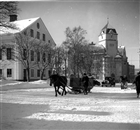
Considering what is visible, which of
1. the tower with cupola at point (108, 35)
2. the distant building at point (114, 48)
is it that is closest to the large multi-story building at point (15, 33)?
the tower with cupola at point (108, 35)

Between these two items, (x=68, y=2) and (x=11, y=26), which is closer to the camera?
(x=68, y=2)

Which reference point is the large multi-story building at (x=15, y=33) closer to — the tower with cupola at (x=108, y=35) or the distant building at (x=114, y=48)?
the tower with cupola at (x=108, y=35)

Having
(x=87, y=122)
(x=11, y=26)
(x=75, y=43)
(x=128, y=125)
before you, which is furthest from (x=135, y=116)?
(x=75, y=43)

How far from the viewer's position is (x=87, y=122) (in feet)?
16.4

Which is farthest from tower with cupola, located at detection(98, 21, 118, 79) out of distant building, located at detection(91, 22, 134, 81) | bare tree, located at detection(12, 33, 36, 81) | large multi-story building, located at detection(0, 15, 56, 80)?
bare tree, located at detection(12, 33, 36, 81)

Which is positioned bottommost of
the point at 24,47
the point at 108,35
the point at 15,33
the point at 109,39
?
the point at 108,35

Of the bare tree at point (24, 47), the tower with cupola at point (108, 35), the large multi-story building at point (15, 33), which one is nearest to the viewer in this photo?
the tower with cupola at point (108, 35)

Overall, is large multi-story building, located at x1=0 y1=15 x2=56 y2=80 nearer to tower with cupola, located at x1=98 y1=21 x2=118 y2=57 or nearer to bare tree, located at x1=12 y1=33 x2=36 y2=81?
tower with cupola, located at x1=98 y1=21 x2=118 y2=57

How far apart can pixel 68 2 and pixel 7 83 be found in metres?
15.1

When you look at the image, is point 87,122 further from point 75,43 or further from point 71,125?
point 75,43

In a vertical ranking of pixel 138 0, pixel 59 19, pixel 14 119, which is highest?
pixel 138 0

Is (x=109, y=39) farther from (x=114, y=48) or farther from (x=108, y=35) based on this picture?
(x=114, y=48)

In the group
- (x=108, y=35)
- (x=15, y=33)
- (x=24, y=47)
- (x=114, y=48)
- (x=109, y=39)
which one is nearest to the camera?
(x=108, y=35)

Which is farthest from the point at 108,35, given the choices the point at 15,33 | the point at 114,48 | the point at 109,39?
the point at 15,33
